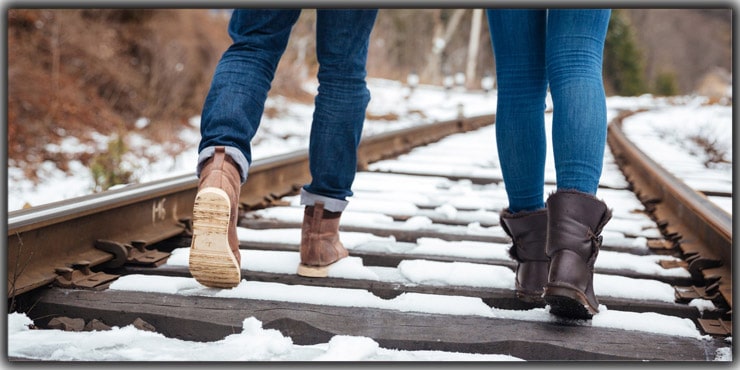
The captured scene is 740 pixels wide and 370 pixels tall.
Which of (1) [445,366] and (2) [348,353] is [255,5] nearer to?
(2) [348,353]

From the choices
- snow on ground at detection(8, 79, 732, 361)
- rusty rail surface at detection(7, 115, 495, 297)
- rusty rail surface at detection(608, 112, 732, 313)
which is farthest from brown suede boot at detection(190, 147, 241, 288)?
rusty rail surface at detection(608, 112, 732, 313)

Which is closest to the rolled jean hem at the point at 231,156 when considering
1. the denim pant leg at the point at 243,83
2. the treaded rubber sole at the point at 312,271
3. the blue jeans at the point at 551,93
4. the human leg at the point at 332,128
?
the denim pant leg at the point at 243,83

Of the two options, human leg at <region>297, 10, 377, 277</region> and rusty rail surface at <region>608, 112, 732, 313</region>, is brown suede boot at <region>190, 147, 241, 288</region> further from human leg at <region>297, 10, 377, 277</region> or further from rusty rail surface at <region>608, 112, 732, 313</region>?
rusty rail surface at <region>608, 112, 732, 313</region>

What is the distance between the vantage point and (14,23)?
754 centimetres

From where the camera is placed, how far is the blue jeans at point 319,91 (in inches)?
72.8

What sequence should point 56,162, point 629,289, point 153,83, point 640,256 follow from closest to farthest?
point 629,289, point 640,256, point 56,162, point 153,83

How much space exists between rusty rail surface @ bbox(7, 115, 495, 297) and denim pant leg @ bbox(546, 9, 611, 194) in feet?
4.18

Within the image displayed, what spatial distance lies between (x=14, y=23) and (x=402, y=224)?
6251mm

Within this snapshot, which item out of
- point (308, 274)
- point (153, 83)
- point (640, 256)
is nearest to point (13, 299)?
point (308, 274)

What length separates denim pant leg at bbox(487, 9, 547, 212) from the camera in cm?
197

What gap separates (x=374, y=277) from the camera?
2.09 meters

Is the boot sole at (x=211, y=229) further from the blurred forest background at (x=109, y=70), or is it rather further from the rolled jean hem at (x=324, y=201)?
the blurred forest background at (x=109, y=70)

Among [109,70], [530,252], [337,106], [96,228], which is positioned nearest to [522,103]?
[530,252]

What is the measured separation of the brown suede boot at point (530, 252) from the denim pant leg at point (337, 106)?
515 mm
